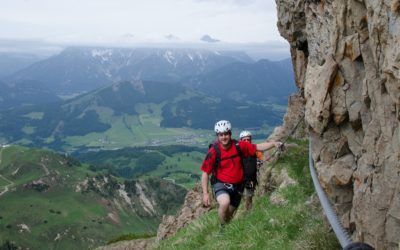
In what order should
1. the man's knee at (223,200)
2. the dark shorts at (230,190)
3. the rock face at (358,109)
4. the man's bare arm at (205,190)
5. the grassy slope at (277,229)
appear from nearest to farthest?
the rock face at (358,109), the grassy slope at (277,229), the man's bare arm at (205,190), the man's knee at (223,200), the dark shorts at (230,190)

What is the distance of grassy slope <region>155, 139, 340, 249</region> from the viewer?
12891 mm

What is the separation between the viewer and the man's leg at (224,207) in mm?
16828

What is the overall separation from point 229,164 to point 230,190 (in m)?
0.94

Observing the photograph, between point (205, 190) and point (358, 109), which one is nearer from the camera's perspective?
point (358, 109)

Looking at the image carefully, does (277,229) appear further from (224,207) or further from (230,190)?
(230,190)

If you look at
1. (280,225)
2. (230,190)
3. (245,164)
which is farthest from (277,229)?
(245,164)

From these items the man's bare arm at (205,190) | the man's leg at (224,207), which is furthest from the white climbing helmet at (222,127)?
the man's leg at (224,207)

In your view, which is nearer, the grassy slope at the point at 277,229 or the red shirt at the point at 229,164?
the grassy slope at the point at 277,229

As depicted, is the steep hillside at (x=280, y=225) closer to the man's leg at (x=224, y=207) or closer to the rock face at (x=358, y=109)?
the man's leg at (x=224, y=207)

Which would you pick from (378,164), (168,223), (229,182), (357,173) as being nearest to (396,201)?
(378,164)

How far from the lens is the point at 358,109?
37.0ft

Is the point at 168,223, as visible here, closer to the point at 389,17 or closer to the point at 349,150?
the point at 349,150

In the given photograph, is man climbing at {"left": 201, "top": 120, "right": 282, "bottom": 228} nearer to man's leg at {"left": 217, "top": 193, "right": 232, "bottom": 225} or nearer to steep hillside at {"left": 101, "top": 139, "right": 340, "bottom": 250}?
man's leg at {"left": 217, "top": 193, "right": 232, "bottom": 225}

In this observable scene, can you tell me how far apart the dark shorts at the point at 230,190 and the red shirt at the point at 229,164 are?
18cm
